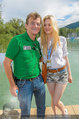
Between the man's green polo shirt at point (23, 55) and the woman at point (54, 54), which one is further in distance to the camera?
the woman at point (54, 54)

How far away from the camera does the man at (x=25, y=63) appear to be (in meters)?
1.39

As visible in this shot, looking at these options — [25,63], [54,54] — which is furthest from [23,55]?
[54,54]

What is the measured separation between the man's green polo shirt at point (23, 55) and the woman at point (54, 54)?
0.71ft

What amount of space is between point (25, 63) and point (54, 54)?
0.40 meters

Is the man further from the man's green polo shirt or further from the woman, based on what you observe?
the woman

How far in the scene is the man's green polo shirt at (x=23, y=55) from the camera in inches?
53.7

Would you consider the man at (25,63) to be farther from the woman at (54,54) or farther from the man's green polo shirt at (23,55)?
the woman at (54,54)

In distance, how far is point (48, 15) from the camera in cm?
166

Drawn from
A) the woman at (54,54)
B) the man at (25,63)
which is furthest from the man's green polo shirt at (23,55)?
the woman at (54,54)

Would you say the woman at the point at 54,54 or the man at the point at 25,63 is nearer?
the man at the point at 25,63

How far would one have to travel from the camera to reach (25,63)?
4.72ft

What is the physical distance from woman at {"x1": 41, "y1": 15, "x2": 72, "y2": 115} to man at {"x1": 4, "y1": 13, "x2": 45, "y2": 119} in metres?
0.17

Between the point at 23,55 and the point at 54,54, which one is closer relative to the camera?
the point at 23,55

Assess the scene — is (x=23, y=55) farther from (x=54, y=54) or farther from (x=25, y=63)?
(x=54, y=54)
